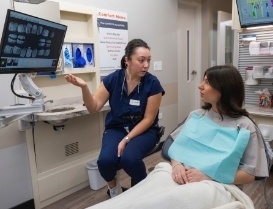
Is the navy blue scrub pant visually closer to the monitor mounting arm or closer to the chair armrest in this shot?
the chair armrest

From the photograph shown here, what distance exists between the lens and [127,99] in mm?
1875

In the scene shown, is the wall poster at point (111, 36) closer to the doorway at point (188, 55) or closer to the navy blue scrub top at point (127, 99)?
the navy blue scrub top at point (127, 99)

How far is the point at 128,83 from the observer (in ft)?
6.26

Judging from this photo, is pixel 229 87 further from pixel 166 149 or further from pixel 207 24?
pixel 207 24

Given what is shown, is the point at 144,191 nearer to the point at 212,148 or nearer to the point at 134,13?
the point at 212,148

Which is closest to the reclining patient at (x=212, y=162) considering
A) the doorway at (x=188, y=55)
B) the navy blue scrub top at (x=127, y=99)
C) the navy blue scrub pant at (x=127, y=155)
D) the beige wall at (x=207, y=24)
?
the navy blue scrub pant at (x=127, y=155)

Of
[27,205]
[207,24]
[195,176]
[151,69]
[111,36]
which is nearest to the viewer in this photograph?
[195,176]

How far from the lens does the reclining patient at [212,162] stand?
976mm

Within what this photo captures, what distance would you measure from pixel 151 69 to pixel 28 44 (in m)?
1.95

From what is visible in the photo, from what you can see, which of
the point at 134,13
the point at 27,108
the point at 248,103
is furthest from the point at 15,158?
the point at 248,103

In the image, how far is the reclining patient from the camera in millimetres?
976

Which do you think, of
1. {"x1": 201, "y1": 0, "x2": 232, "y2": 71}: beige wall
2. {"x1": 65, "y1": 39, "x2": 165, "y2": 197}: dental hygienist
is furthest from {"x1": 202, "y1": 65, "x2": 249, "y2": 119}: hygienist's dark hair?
{"x1": 201, "y1": 0, "x2": 232, "y2": 71}: beige wall

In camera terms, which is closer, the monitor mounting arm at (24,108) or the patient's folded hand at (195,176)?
the patient's folded hand at (195,176)

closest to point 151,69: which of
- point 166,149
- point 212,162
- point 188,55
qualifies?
point 188,55
